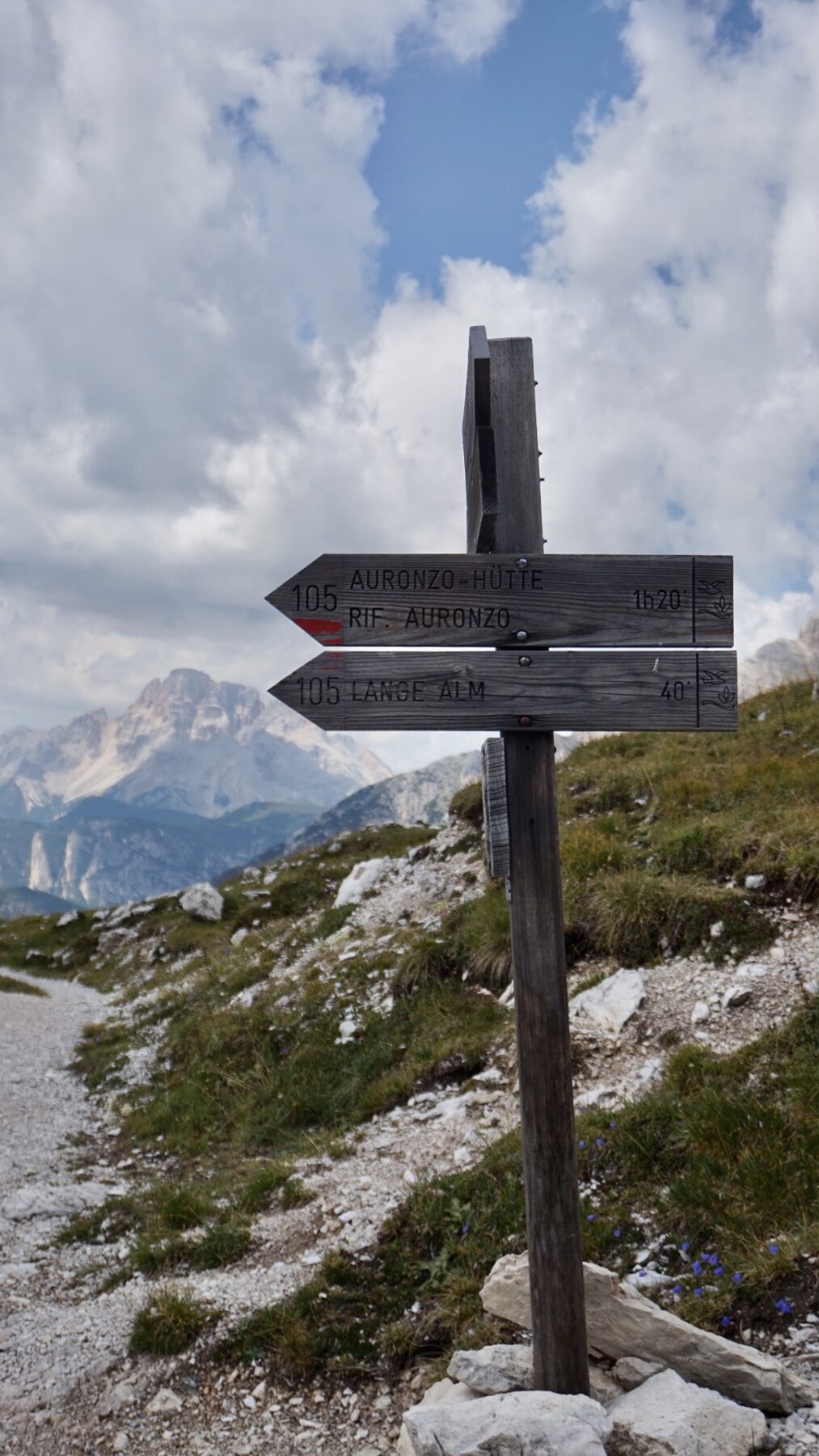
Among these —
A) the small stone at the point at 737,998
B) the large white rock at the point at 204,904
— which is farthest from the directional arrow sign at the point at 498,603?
the large white rock at the point at 204,904

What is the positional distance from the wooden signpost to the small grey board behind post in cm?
4

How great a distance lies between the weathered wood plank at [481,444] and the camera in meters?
5.05

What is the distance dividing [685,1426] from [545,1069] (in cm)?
184

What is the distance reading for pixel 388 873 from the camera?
66.9ft

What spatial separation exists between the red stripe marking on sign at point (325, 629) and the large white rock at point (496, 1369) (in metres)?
4.31

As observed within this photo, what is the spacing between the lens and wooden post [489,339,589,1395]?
4.74 metres

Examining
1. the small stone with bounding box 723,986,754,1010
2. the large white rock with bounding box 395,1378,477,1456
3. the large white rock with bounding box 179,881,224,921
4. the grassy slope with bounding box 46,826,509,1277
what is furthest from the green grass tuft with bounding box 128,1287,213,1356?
the large white rock with bounding box 179,881,224,921

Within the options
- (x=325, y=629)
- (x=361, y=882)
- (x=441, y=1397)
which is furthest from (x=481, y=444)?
(x=361, y=882)

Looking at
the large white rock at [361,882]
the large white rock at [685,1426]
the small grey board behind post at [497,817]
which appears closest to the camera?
the large white rock at [685,1426]

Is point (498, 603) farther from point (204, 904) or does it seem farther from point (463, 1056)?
point (204, 904)

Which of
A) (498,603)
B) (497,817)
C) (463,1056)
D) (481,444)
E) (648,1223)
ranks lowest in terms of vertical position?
(648,1223)

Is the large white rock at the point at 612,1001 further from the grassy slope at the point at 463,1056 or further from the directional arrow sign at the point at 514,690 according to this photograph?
the directional arrow sign at the point at 514,690

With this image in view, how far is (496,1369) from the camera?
4.94m

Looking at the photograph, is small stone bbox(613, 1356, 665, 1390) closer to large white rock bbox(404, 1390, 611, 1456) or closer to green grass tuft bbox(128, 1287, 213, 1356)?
large white rock bbox(404, 1390, 611, 1456)
